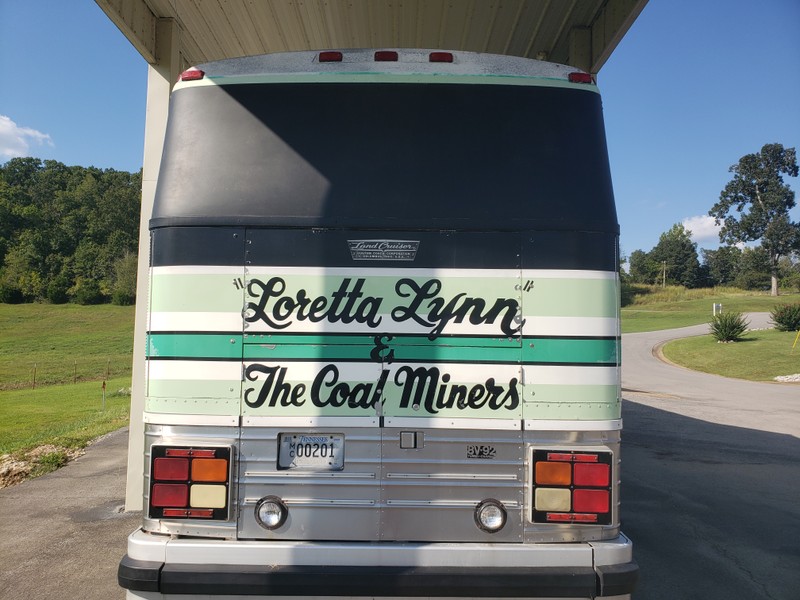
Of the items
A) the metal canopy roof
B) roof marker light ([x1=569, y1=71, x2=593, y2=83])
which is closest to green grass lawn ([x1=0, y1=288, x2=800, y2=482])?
the metal canopy roof

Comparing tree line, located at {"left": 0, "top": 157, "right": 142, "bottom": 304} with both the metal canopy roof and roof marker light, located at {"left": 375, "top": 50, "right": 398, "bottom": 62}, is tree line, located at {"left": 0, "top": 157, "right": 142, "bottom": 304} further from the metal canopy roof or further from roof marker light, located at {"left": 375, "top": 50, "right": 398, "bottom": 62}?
roof marker light, located at {"left": 375, "top": 50, "right": 398, "bottom": 62}

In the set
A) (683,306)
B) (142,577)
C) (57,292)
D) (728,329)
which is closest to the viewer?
(142,577)

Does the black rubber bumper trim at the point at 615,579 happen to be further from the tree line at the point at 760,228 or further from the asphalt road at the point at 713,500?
the tree line at the point at 760,228

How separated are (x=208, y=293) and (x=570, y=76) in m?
2.16

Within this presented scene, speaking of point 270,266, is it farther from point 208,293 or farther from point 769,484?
point 769,484

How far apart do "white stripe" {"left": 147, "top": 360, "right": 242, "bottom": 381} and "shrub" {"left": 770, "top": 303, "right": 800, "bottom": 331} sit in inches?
1744

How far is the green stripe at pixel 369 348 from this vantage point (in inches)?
116

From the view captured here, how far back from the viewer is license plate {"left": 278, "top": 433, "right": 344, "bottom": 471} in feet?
9.61

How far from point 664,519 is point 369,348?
17.1ft

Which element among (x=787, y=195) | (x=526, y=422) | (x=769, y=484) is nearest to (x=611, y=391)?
(x=526, y=422)

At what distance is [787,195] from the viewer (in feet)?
270

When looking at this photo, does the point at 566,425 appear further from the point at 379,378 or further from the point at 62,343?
the point at 62,343

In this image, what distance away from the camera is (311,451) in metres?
2.94

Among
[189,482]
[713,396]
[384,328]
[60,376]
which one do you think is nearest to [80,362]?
[60,376]
